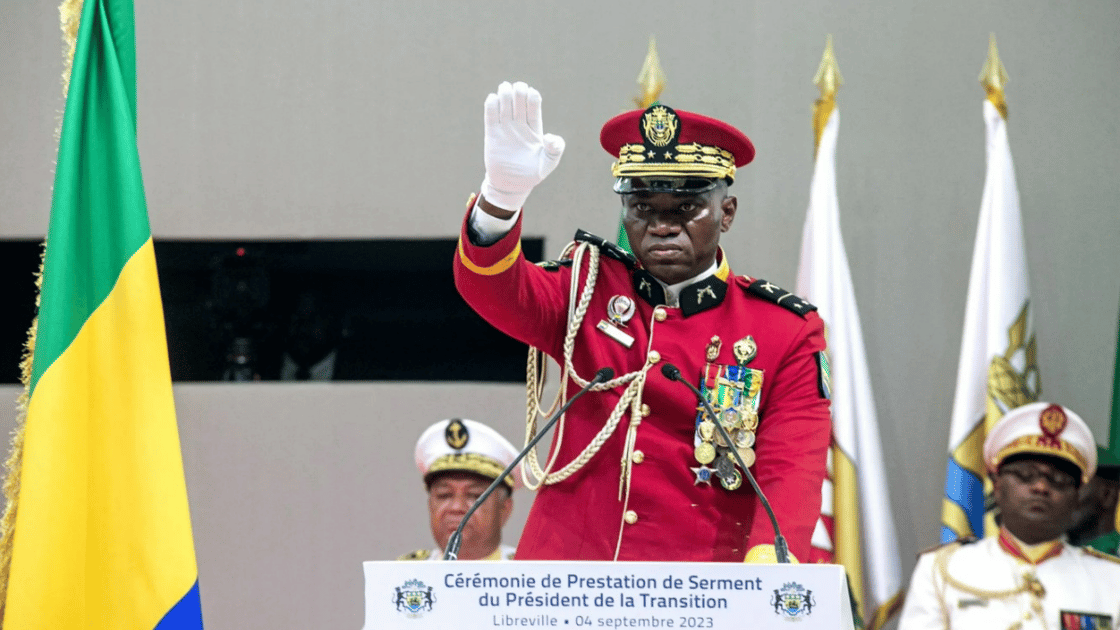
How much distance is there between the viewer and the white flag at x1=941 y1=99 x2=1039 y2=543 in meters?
3.44

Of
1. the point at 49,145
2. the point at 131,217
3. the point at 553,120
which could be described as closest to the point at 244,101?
the point at 49,145

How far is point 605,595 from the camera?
129 cm

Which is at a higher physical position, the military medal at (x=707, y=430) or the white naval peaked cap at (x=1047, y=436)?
the white naval peaked cap at (x=1047, y=436)

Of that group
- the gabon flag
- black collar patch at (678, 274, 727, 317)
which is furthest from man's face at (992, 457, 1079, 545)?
black collar patch at (678, 274, 727, 317)

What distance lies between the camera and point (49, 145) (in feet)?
12.9

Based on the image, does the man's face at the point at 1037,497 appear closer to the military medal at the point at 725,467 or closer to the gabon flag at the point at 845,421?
the gabon flag at the point at 845,421

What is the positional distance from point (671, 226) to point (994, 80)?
6.96 ft

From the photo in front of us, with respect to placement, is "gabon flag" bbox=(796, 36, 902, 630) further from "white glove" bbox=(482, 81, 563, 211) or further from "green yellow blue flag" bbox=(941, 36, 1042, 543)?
"white glove" bbox=(482, 81, 563, 211)

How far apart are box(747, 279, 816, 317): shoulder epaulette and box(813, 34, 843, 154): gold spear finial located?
70.7 inches

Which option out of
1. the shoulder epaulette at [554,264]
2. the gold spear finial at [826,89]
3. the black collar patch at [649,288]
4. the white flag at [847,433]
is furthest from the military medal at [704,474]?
the gold spear finial at [826,89]

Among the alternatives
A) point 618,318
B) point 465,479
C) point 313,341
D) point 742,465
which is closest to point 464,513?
point 465,479

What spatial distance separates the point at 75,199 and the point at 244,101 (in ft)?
6.10

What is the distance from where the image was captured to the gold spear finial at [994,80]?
3508mm

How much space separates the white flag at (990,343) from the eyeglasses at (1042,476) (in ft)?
0.68
